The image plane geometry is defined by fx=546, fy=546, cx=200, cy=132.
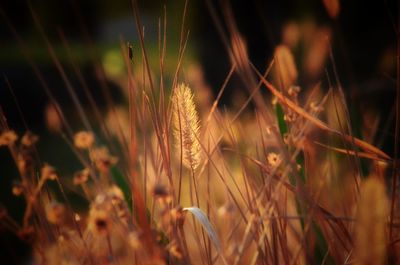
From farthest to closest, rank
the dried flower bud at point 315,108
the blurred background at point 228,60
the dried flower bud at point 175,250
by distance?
1. the blurred background at point 228,60
2. the dried flower bud at point 315,108
3. the dried flower bud at point 175,250

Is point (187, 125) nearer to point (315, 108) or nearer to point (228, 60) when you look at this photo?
point (315, 108)

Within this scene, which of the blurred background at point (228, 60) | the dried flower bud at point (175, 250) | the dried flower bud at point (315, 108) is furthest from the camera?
the blurred background at point (228, 60)

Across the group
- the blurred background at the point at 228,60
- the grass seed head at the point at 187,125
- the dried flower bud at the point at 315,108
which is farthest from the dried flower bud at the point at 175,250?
the blurred background at the point at 228,60

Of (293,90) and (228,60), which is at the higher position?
(228,60)

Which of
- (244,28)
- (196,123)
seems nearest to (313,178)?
(196,123)

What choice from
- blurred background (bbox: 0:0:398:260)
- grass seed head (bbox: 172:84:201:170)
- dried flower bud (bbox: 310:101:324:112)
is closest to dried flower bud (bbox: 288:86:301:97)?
dried flower bud (bbox: 310:101:324:112)

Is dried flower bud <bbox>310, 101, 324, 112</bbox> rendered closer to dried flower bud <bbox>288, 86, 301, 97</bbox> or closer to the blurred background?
dried flower bud <bbox>288, 86, 301, 97</bbox>

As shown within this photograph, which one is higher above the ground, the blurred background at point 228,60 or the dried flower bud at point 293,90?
the blurred background at point 228,60

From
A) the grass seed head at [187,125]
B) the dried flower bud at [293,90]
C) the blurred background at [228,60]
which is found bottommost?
the grass seed head at [187,125]

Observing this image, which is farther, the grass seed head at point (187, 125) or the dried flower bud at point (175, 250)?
the grass seed head at point (187, 125)

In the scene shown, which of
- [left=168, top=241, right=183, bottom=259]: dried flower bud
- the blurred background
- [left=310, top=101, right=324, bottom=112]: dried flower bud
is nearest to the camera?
[left=168, top=241, right=183, bottom=259]: dried flower bud

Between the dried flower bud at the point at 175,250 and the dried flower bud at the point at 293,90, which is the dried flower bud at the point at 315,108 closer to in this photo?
the dried flower bud at the point at 293,90

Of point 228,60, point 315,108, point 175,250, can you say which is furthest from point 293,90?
point 228,60
